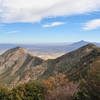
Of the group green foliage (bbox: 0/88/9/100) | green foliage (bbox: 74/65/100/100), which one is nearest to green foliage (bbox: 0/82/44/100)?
green foliage (bbox: 0/88/9/100)

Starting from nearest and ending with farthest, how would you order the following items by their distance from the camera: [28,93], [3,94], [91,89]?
[91,89] → [28,93] → [3,94]

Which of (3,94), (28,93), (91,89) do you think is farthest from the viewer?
(3,94)

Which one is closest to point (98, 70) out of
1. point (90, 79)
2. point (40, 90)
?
point (90, 79)

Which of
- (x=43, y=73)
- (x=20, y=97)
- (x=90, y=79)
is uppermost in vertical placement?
(x=90, y=79)

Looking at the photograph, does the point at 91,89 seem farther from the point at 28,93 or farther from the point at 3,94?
the point at 3,94

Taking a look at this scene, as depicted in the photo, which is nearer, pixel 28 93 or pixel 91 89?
pixel 91 89

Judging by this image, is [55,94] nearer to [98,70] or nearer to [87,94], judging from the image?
[87,94]

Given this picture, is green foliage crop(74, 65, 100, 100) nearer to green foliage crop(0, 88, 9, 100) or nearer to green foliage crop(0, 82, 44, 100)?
green foliage crop(0, 82, 44, 100)

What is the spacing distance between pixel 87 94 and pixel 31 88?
1656 cm

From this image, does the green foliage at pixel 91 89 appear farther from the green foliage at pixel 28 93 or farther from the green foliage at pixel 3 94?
the green foliage at pixel 3 94

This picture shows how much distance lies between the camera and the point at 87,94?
52156 mm

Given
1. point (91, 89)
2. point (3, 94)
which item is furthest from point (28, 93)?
point (91, 89)

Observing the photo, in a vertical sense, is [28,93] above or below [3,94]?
above

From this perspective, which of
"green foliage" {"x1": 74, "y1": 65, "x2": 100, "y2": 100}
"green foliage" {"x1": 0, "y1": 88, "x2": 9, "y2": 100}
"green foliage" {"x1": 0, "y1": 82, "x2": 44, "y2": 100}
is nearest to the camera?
"green foliage" {"x1": 74, "y1": 65, "x2": 100, "y2": 100}
